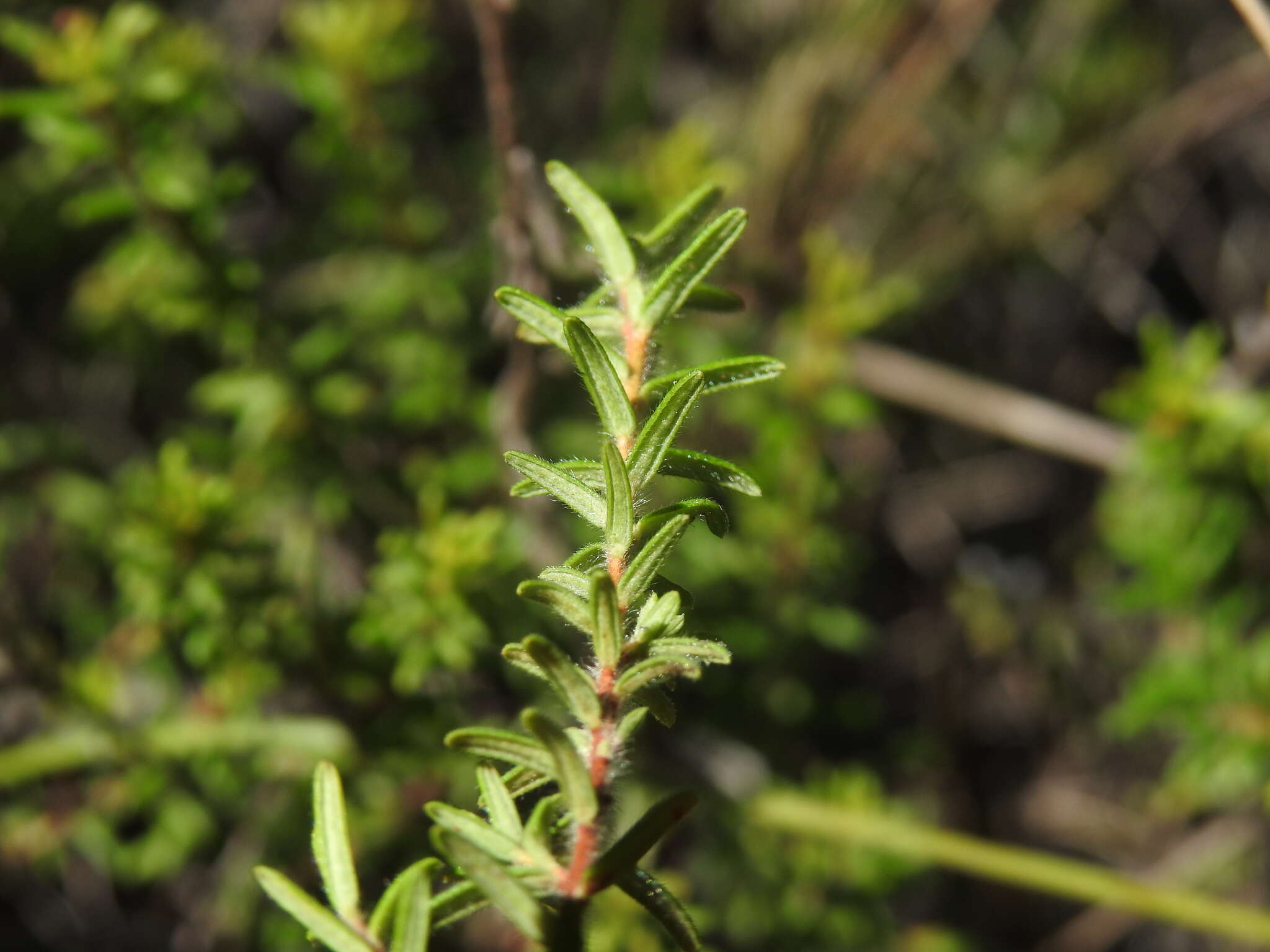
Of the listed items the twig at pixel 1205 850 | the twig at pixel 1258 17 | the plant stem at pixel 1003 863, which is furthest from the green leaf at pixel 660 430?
the twig at pixel 1205 850

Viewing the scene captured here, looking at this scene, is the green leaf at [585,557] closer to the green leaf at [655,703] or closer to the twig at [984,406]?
the green leaf at [655,703]

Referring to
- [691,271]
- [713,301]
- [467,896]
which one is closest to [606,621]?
[467,896]

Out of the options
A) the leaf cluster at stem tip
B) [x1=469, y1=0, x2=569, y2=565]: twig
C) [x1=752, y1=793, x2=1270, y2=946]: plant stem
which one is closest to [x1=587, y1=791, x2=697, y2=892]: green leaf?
the leaf cluster at stem tip

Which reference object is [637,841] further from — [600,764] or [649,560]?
[649,560]

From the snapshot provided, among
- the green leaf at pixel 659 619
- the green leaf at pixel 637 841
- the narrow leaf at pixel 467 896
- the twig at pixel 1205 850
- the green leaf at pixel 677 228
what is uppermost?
the green leaf at pixel 677 228

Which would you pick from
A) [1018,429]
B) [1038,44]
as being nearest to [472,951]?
[1018,429]

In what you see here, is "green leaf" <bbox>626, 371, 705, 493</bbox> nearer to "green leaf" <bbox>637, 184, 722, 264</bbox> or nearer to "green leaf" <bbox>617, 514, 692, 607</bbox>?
"green leaf" <bbox>617, 514, 692, 607</bbox>

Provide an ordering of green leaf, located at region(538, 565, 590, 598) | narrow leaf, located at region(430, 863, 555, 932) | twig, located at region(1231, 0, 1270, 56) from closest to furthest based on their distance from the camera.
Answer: narrow leaf, located at region(430, 863, 555, 932)
green leaf, located at region(538, 565, 590, 598)
twig, located at region(1231, 0, 1270, 56)
